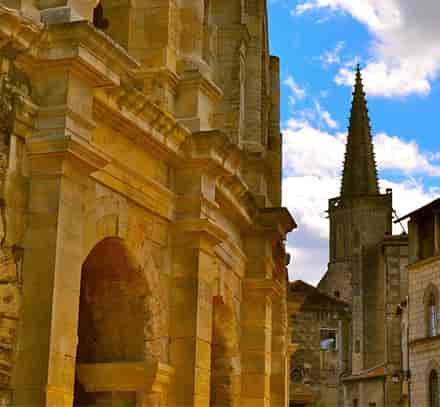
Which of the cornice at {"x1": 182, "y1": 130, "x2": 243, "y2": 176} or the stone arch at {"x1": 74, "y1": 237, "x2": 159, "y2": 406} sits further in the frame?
the cornice at {"x1": 182, "y1": 130, "x2": 243, "y2": 176}

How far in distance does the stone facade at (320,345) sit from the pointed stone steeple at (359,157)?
645 inches

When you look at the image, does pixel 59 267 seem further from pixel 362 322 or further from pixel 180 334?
pixel 362 322

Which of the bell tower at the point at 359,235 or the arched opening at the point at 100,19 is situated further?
the bell tower at the point at 359,235

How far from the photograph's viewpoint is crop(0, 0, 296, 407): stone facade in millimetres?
8438

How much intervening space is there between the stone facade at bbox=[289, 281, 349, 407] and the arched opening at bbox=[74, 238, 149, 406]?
30.9 metres

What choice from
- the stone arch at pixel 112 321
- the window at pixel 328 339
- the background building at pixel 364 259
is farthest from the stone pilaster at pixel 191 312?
the window at pixel 328 339

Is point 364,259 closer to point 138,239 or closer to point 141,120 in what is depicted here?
point 138,239

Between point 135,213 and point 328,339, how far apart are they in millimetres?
48788

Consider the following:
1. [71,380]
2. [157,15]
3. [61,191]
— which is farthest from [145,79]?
[71,380]

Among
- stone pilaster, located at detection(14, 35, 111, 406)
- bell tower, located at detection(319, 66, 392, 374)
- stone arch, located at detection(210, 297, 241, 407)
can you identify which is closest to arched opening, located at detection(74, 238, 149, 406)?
stone pilaster, located at detection(14, 35, 111, 406)

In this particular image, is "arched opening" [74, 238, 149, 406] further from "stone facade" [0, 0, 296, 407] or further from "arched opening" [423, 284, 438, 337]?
"arched opening" [423, 284, 438, 337]

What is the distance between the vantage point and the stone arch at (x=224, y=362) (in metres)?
13.7

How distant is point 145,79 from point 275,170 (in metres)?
6.40

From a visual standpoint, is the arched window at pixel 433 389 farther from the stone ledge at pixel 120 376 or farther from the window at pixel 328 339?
the stone ledge at pixel 120 376
